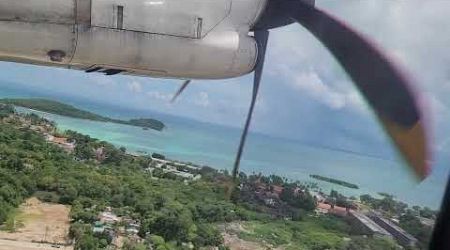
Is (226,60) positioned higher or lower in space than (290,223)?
higher

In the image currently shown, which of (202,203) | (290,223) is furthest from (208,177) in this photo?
(290,223)

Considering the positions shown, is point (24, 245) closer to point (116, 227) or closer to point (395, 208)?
point (116, 227)

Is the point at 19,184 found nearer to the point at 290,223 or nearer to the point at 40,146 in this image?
the point at 40,146

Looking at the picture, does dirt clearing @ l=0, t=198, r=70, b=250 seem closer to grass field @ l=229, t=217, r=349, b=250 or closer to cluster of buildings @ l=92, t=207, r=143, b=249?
cluster of buildings @ l=92, t=207, r=143, b=249

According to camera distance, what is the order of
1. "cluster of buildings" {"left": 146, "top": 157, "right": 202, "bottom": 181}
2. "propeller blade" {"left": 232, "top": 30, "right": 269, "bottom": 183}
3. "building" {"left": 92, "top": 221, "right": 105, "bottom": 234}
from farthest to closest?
1. "cluster of buildings" {"left": 146, "top": 157, "right": 202, "bottom": 181}
2. "building" {"left": 92, "top": 221, "right": 105, "bottom": 234}
3. "propeller blade" {"left": 232, "top": 30, "right": 269, "bottom": 183}

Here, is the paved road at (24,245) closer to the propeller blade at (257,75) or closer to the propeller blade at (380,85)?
the propeller blade at (257,75)

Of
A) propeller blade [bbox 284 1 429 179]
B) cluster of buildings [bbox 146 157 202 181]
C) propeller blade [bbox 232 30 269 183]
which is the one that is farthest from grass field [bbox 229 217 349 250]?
propeller blade [bbox 284 1 429 179]

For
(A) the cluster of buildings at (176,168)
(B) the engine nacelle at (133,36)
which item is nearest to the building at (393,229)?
(A) the cluster of buildings at (176,168)

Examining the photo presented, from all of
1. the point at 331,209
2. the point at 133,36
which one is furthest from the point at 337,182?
→ the point at 133,36
